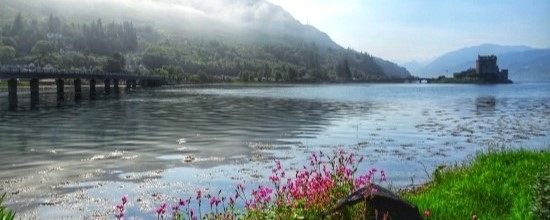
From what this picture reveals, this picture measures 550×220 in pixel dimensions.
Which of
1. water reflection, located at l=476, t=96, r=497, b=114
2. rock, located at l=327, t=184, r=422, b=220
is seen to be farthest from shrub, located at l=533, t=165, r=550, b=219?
water reflection, located at l=476, t=96, r=497, b=114

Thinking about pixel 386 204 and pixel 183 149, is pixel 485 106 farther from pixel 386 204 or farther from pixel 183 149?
pixel 386 204

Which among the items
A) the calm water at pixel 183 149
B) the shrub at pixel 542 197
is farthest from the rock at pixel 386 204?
the calm water at pixel 183 149

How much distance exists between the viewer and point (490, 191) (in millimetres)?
18344

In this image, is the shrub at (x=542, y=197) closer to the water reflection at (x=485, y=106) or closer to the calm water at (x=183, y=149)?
the calm water at (x=183, y=149)

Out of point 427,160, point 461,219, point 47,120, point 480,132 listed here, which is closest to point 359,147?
point 427,160

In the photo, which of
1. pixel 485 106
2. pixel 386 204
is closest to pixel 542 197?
pixel 386 204

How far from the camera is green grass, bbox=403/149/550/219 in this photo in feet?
50.8

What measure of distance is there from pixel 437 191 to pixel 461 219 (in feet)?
15.6

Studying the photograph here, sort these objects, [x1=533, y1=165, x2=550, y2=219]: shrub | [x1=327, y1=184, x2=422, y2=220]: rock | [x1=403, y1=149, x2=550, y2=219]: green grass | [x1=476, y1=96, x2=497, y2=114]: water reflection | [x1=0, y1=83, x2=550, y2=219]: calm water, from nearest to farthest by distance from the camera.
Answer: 1. [x1=533, y1=165, x2=550, y2=219]: shrub
2. [x1=327, y1=184, x2=422, y2=220]: rock
3. [x1=403, y1=149, x2=550, y2=219]: green grass
4. [x1=0, y1=83, x2=550, y2=219]: calm water
5. [x1=476, y1=96, x2=497, y2=114]: water reflection

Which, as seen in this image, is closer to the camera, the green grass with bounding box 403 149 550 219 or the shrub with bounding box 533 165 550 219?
the shrub with bounding box 533 165 550 219

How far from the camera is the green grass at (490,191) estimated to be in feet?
50.8

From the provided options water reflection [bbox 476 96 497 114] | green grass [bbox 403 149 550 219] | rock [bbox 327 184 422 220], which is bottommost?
water reflection [bbox 476 96 497 114]

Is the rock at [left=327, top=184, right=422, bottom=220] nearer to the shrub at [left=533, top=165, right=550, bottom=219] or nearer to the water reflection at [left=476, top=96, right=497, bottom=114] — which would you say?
the shrub at [left=533, top=165, right=550, bottom=219]

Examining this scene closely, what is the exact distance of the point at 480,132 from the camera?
57531 mm
